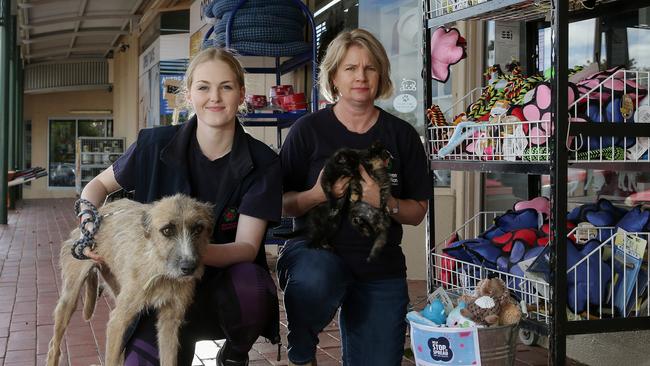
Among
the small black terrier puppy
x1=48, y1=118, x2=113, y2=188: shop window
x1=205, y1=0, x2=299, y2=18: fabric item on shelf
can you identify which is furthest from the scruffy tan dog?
x1=48, y1=118, x2=113, y2=188: shop window

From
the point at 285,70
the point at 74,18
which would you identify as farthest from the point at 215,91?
the point at 74,18

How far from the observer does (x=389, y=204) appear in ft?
9.61

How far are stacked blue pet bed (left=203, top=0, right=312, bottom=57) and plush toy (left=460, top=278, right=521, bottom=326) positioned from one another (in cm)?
429

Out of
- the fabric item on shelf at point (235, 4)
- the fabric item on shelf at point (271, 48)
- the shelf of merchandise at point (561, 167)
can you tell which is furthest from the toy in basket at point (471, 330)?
the fabric item on shelf at point (235, 4)

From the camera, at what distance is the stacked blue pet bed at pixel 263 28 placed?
6.68 metres

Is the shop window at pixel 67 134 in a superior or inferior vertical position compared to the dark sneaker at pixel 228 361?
superior

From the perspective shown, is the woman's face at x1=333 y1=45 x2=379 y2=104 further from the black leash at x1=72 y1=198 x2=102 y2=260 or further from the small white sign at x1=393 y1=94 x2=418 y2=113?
the small white sign at x1=393 y1=94 x2=418 y2=113

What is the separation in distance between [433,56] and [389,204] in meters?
1.09

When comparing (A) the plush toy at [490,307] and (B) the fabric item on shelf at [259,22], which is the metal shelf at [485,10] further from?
(B) the fabric item on shelf at [259,22]

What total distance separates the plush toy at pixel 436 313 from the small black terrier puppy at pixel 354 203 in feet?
0.99

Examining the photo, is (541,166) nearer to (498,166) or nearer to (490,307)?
(498,166)

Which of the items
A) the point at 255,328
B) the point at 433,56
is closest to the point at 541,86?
the point at 433,56

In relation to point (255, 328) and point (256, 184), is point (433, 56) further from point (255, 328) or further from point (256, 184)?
point (255, 328)

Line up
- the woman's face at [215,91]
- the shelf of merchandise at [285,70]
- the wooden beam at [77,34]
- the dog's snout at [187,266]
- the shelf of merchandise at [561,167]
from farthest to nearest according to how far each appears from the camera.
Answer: the wooden beam at [77,34] < the shelf of merchandise at [285,70] < the woman's face at [215,91] < the shelf of merchandise at [561,167] < the dog's snout at [187,266]
